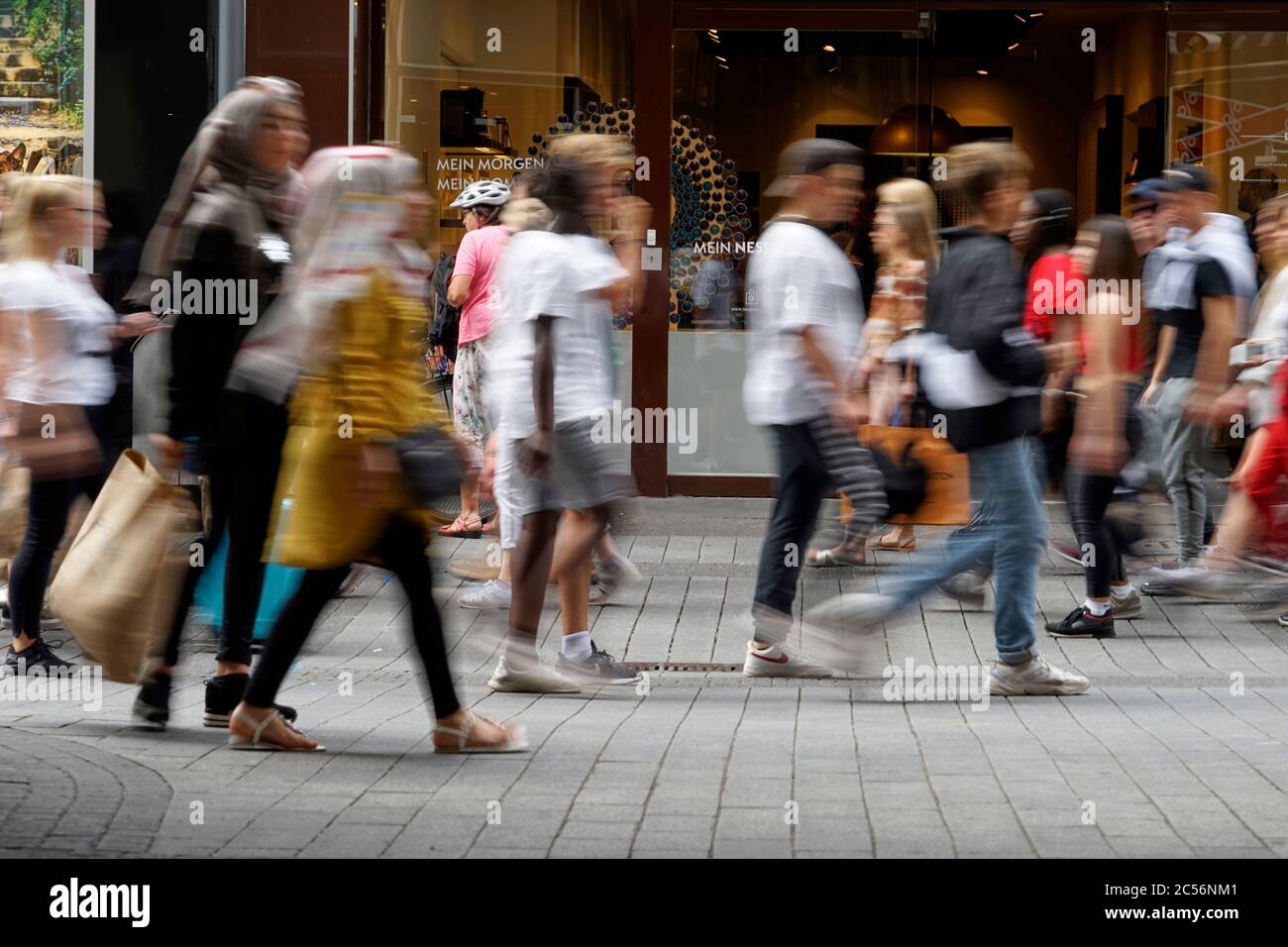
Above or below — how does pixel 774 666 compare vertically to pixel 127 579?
below

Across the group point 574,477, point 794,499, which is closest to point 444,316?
point 574,477

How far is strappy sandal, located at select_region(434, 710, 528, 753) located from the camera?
19.2 feet

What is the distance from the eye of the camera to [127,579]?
6.20 metres

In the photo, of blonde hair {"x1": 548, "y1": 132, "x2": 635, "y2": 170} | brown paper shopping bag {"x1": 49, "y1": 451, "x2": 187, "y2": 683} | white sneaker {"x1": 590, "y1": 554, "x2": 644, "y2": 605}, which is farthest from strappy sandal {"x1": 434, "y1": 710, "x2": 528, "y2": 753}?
white sneaker {"x1": 590, "y1": 554, "x2": 644, "y2": 605}

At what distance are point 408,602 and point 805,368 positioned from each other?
6.56 feet

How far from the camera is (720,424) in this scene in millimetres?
12969

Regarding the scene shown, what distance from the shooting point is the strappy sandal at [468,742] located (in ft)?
19.2

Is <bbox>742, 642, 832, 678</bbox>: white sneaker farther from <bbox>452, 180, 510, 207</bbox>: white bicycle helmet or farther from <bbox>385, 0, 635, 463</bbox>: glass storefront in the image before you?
<bbox>385, 0, 635, 463</bbox>: glass storefront

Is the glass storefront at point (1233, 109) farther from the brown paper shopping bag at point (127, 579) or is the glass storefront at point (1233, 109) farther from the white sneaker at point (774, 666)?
the brown paper shopping bag at point (127, 579)

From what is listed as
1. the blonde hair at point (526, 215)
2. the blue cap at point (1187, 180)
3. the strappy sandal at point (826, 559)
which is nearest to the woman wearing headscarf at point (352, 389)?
the blonde hair at point (526, 215)

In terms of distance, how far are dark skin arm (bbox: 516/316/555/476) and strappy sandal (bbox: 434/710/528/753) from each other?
3.62 ft

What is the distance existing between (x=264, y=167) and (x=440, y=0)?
7.14m

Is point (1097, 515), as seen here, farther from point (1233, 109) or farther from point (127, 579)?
point (1233, 109)

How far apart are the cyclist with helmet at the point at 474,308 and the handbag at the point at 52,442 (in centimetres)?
316
